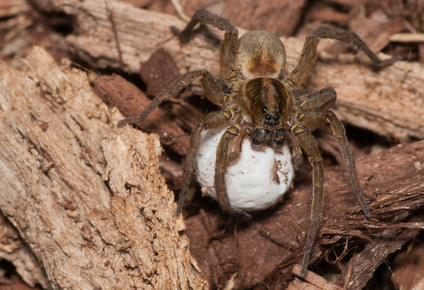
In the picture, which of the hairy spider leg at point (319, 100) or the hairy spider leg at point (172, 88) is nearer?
the hairy spider leg at point (172, 88)

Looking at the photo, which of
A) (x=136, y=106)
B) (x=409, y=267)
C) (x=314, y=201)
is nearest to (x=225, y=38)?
(x=136, y=106)

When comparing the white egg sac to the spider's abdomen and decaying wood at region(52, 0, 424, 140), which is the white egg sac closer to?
the spider's abdomen

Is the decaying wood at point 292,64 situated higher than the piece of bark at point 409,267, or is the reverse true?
the decaying wood at point 292,64

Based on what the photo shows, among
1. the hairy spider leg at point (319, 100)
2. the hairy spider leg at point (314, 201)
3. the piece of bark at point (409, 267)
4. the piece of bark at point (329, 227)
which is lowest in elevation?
the piece of bark at point (409, 267)

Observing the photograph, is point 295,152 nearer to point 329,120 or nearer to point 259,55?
point 329,120

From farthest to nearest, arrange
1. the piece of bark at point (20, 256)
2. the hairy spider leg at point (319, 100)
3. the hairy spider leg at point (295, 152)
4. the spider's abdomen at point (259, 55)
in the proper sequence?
the spider's abdomen at point (259, 55) → the hairy spider leg at point (319, 100) → the piece of bark at point (20, 256) → the hairy spider leg at point (295, 152)

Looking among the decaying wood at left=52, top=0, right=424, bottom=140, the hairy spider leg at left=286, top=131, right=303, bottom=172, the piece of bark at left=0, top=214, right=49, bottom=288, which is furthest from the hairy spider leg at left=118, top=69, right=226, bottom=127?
the piece of bark at left=0, top=214, right=49, bottom=288

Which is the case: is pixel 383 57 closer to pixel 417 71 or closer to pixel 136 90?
pixel 417 71

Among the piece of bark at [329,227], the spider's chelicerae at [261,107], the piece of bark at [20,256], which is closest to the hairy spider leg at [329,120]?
the spider's chelicerae at [261,107]

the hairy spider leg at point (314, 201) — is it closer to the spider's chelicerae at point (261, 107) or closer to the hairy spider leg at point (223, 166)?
the spider's chelicerae at point (261, 107)

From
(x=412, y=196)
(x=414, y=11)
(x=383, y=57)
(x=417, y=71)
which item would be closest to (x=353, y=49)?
(x=383, y=57)
